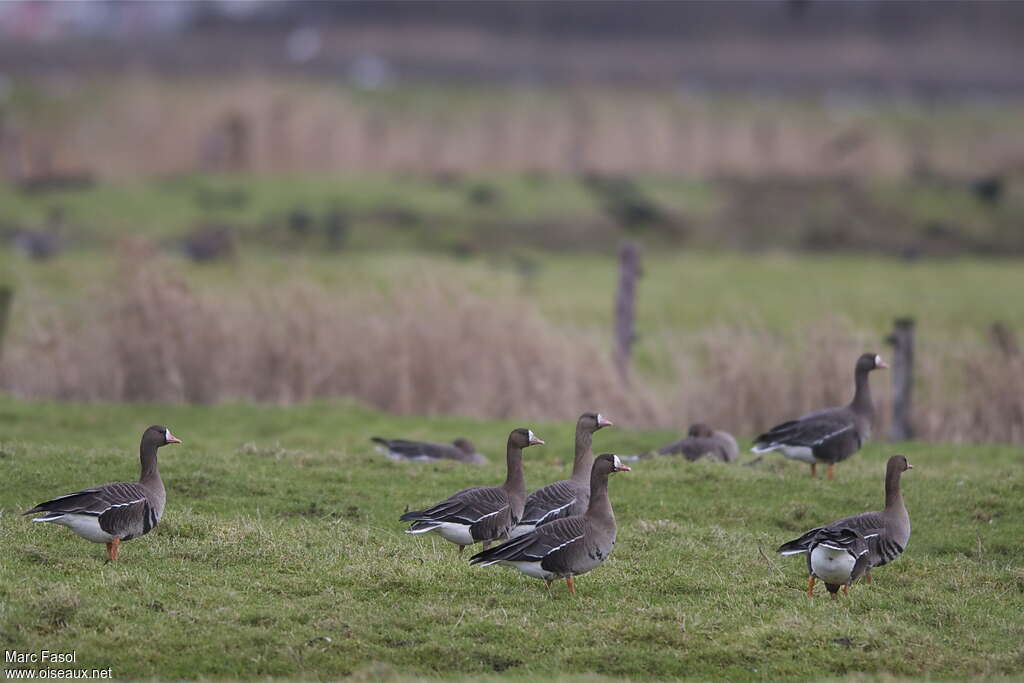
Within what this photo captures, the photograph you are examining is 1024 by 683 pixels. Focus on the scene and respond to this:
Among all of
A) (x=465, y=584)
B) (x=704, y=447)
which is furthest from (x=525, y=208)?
(x=465, y=584)

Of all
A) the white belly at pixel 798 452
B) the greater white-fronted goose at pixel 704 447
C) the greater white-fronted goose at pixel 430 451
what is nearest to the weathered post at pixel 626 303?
the greater white-fronted goose at pixel 704 447

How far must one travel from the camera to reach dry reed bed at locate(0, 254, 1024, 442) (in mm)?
20766

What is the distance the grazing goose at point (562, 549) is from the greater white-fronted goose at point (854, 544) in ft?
4.94

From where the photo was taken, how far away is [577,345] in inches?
867

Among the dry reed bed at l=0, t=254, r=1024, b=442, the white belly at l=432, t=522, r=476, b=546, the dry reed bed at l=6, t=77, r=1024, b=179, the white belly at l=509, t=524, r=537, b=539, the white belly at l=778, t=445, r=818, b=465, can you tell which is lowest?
the white belly at l=509, t=524, r=537, b=539

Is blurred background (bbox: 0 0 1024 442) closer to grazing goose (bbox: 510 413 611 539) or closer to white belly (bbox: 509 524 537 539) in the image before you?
grazing goose (bbox: 510 413 611 539)

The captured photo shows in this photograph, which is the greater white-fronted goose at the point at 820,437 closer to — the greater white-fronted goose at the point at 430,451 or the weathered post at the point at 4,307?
the greater white-fronted goose at the point at 430,451

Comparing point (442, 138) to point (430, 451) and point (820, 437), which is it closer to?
point (430, 451)

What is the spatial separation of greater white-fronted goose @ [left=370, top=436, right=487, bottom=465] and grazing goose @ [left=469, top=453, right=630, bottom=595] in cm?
490

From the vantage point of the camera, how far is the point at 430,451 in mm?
16453

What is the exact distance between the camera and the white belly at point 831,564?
11164 mm

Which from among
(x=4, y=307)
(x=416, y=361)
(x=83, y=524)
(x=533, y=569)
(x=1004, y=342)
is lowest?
(x=533, y=569)

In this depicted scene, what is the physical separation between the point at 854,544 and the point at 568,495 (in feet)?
9.89

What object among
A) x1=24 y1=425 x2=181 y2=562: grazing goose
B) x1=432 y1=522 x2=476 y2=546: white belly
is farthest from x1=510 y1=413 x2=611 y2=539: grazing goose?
x1=24 y1=425 x2=181 y2=562: grazing goose
